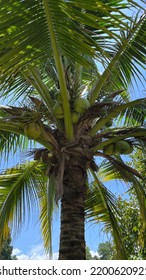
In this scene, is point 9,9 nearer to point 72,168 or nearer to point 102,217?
point 72,168

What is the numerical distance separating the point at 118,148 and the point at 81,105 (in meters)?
0.66

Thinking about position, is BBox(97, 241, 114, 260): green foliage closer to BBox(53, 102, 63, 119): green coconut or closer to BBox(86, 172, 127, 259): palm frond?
BBox(86, 172, 127, 259): palm frond

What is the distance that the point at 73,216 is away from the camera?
4.07 m

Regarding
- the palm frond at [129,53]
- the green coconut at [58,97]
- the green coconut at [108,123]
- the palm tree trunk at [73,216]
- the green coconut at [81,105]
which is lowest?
the palm tree trunk at [73,216]

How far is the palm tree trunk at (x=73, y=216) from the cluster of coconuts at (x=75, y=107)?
0.52m

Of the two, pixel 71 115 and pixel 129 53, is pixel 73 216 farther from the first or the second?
pixel 129 53

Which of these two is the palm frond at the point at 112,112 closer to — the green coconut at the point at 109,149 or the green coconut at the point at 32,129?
the green coconut at the point at 109,149

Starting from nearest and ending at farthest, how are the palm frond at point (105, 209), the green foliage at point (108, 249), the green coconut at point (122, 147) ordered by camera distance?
1. the green coconut at point (122, 147)
2. the palm frond at point (105, 209)
3. the green foliage at point (108, 249)

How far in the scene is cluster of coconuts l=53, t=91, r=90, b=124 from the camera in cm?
415

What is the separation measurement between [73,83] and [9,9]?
182 centimetres

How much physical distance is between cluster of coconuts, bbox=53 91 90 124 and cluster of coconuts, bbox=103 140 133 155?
501 mm

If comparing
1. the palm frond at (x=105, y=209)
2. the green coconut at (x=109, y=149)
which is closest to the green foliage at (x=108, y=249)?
the palm frond at (x=105, y=209)

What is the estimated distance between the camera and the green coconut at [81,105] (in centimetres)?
414

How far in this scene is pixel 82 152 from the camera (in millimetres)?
4211
